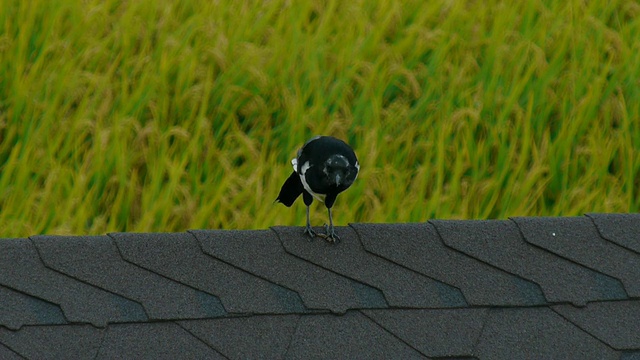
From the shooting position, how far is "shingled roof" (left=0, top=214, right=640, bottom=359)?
260 centimetres

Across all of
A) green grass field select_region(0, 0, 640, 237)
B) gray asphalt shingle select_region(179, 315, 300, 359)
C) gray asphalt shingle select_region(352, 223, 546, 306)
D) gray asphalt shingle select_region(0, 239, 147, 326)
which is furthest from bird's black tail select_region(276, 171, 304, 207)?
gray asphalt shingle select_region(0, 239, 147, 326)

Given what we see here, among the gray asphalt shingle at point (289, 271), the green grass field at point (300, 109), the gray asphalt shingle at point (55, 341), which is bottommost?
the green grass field at point (300, 109)

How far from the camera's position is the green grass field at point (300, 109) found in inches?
173

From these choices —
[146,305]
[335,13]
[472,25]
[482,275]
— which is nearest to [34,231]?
[146,305]

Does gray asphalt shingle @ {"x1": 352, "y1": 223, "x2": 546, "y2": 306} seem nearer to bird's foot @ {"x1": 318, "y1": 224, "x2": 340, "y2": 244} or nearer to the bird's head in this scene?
bird's foot @ {"x1": 318, "y1": 224, "x2": 340, "y2": 244}

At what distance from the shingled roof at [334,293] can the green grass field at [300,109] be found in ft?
4.02

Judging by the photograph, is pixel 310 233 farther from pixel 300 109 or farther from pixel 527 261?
pixel 300 109

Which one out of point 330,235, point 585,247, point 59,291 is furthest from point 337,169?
point 59,291

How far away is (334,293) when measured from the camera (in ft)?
9.34

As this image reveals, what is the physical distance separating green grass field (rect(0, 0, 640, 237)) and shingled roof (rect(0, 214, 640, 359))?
123cm

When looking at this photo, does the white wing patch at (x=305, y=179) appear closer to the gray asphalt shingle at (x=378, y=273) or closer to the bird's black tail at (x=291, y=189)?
the bird's black tail at (x=291, y=189)

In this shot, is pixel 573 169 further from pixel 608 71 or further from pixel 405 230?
pixel 405 230

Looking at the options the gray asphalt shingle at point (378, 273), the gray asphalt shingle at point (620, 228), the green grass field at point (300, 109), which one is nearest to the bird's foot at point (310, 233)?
the gray asphalt shingle at point (378, 273)

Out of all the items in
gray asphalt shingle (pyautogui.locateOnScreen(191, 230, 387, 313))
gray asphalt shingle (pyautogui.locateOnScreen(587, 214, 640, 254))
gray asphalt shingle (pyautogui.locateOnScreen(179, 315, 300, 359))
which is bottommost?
gray asphalt shingle (pyautogui.locateOnScreen(179, 315, 300, 359))
